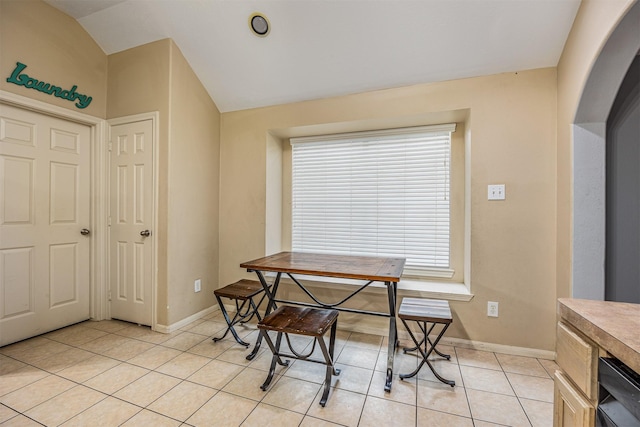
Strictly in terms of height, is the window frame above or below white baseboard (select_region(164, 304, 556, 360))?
above

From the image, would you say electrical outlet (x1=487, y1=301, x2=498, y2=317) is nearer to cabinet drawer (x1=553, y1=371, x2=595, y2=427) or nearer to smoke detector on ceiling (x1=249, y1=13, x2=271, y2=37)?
cabinet drawer (x1=553, y1=371, x2=595, y2=427)

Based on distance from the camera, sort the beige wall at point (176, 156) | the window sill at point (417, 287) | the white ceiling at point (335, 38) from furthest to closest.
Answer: the beige wall at point (176, 156)
the window sill at point (417, 287)
the white ceiling at point (335, 38)

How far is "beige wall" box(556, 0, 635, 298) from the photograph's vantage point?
1527mm

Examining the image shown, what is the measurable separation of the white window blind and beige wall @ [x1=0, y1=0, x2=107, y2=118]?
2086mm

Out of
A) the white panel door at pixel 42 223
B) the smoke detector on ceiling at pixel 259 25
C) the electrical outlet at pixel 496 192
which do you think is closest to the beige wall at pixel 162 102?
the white panel door at pixel 42 223

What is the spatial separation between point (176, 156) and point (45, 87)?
3.88 ft

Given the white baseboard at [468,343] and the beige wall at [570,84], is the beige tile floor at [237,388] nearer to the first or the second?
the white baseboard at [468,343]

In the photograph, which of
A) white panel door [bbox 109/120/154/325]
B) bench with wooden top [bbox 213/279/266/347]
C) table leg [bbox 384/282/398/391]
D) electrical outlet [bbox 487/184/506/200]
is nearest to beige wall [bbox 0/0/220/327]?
white panel door [bbox 109/120/154/325]

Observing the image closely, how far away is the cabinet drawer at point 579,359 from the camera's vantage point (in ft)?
2.63

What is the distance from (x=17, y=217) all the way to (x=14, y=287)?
59 cm

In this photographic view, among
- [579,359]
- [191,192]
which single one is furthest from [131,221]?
[579,359]

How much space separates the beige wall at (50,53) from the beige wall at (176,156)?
0.45 ft

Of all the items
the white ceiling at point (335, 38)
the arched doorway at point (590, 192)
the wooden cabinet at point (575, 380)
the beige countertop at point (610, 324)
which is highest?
the white ceiling at point (335, 38)

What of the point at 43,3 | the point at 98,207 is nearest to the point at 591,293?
the point at 98,207
